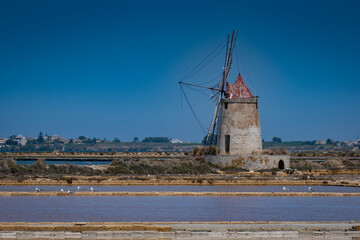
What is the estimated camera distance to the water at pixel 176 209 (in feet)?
48.3

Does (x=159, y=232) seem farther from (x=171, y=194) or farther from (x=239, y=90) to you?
(x=239, y=90)

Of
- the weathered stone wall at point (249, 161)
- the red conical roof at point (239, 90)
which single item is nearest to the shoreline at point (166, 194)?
the weathered stone wall at point (249, 161)

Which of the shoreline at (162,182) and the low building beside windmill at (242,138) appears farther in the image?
the low building beside windmill at (242,138)

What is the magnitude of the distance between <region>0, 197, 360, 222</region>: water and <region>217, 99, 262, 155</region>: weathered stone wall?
563 inches

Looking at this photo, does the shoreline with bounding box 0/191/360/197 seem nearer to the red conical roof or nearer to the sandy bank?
the sandy bank

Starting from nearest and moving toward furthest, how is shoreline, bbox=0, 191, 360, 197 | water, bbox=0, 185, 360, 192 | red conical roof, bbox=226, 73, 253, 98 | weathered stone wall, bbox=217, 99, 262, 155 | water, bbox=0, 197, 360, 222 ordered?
water, bbox=0, 197, 360, 222 < shoreline, bbox=0, 191, 360, 197 < water, bbox=0, 185, 360, 192 < weathered stone wall, bbox=217, 99, 262, 155 < red conical roof, bbox=226, 73, 253, 98

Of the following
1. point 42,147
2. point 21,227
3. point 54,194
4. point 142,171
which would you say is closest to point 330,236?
point 21,227

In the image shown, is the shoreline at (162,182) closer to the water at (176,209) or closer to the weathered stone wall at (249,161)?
the water at (176,209)

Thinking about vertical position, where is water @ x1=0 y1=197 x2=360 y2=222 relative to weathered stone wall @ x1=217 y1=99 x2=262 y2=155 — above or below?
below

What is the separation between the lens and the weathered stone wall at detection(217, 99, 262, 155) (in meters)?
34.4

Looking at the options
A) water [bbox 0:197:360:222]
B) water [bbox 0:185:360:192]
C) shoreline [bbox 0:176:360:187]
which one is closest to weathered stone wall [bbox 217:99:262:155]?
shoreline [bbox 0:176:360:187]

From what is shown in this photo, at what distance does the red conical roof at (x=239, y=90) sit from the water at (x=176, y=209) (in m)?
15.7

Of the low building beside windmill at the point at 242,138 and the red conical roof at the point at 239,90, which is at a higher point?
the red conical roof at the point at 239,90

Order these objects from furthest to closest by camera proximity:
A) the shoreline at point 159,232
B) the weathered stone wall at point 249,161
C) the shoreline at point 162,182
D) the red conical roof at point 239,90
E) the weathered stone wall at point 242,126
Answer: the red conical roof at point 239,90 < the weathered stone wall at point 242,126 < the weathered stone wall at point 249,161 < the shoreline at point 162,182 < the shoreline at point 159,232
